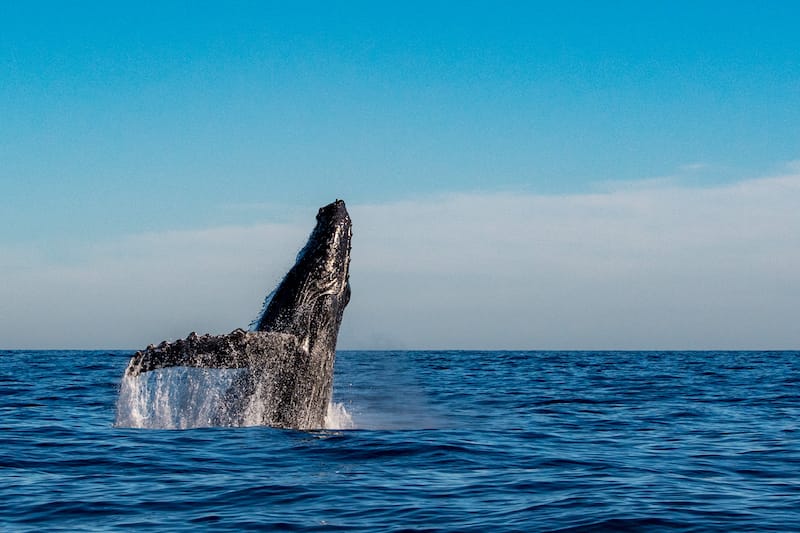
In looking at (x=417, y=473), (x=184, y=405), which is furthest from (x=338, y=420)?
(x=417, y=473)

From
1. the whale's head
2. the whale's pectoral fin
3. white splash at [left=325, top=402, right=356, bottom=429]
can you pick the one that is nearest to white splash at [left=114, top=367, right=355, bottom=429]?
white splash at [left=325, top=402, right=356, bottom=429]

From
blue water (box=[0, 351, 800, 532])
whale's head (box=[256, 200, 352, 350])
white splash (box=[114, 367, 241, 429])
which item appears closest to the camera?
blue water (box=[0, 351, 800, 532])

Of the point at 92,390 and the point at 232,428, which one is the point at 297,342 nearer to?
the point at 232,428

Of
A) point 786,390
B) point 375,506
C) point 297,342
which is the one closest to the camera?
point 375,506

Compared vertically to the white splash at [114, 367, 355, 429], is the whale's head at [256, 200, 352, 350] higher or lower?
higher

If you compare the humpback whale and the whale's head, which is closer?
the humpback whale

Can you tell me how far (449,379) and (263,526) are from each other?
83.7ft

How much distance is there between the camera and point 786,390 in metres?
26.2

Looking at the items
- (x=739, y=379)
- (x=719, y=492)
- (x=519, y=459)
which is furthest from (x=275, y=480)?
(x=739, y=379)

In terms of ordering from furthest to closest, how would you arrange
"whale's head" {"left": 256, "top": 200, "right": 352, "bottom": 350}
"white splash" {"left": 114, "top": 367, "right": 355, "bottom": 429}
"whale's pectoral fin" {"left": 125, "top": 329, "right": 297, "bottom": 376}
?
"whale's head" {"left": 256, "top": 200, "right": 352, "bottom": 350} < "white splash" {"left": 114, "top": 367, "right": 355, "bottom": 429} < "whale's pectoral fin" {"left": 125, "top": 329, "right": 297, "bottom": 376}

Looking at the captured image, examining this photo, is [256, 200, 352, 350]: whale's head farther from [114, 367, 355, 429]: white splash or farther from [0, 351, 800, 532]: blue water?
[0, 351, 800, 532]: blue water

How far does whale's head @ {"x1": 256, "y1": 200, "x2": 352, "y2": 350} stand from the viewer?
13.8 m

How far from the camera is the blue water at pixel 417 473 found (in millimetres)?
8438

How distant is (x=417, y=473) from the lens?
1084 cm
